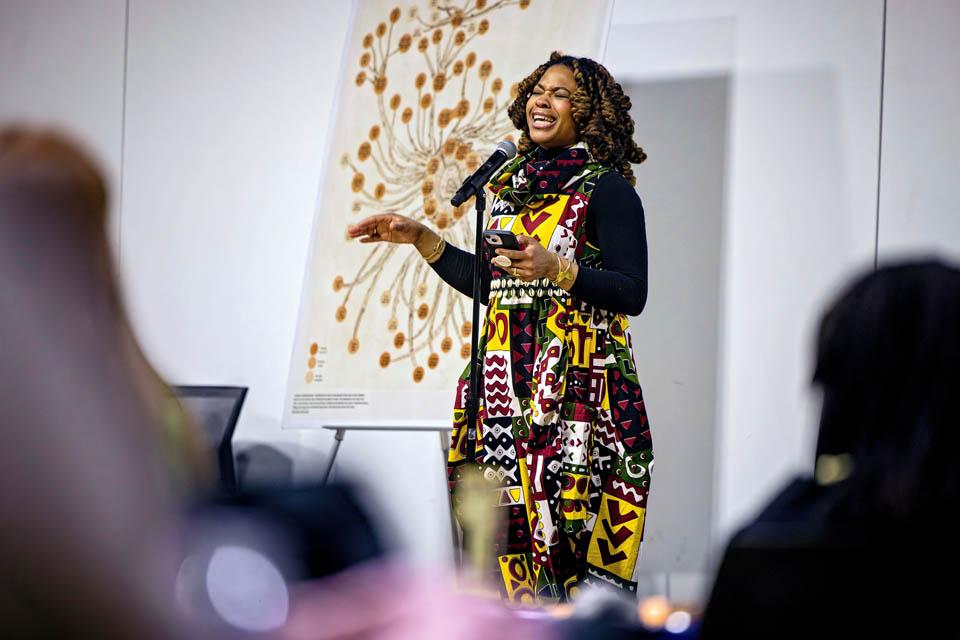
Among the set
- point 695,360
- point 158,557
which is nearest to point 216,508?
point 158,557

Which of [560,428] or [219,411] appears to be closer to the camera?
[560,428]

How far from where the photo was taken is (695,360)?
11.2 feet

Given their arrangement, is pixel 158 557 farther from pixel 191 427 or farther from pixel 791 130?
pixel 791 130

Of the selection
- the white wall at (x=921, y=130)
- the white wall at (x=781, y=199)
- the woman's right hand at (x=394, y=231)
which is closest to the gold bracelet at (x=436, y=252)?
the woman's right hand at (x=394, y=231)

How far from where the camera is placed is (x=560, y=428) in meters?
2.16

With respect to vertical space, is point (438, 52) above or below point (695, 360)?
above

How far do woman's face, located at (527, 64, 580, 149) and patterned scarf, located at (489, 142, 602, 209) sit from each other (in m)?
0.03

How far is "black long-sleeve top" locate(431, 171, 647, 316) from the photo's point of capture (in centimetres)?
209

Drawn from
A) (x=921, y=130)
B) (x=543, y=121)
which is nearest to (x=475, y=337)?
(x=543, y=121)

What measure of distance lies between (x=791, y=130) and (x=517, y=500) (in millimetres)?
1780

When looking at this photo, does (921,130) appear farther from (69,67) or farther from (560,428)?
(69,67)

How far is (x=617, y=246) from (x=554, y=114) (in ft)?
1.19

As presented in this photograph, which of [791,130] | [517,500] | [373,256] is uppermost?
[791,130]

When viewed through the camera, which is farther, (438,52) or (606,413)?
(438,52)
